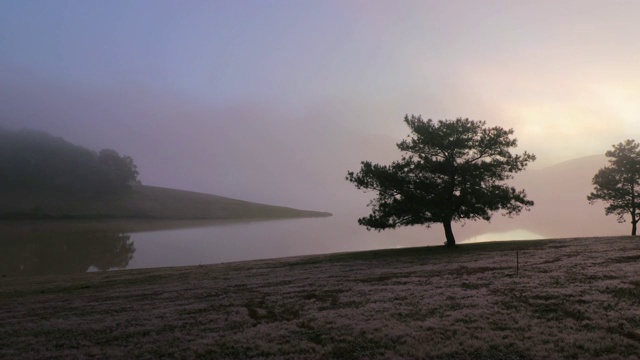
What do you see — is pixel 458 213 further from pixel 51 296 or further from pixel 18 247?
pixel 18 247

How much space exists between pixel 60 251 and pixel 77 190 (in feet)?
335

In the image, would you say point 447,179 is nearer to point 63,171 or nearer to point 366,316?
point 366,316

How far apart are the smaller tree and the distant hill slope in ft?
500

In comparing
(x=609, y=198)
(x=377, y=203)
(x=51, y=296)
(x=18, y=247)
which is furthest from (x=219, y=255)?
(x=609, y=198)

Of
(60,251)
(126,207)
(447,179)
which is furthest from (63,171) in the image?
(447,179)

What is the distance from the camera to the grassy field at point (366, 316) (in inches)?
486

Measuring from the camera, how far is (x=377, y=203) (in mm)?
46500

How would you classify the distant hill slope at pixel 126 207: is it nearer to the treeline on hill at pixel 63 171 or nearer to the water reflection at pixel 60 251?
the treeline on hill at pixel 63 171

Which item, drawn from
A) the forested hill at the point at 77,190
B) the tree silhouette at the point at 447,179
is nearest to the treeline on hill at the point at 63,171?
the forested hill at the point at 77,190

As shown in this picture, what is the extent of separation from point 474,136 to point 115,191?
166 meters

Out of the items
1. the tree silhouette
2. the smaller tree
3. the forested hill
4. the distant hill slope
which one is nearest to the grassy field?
the tree silhouette

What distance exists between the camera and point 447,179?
4553 cm

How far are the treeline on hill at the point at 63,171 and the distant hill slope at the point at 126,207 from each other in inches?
257

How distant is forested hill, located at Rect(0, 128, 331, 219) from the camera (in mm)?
150125
